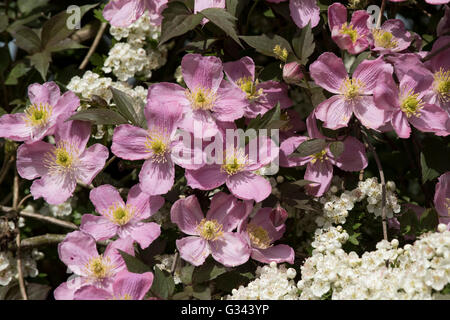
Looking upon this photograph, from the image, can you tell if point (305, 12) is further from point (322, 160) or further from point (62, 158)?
point (62, 158)

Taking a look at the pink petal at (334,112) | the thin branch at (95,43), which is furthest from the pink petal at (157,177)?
the thin branch at (95,43)

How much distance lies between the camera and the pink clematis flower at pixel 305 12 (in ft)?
4.34

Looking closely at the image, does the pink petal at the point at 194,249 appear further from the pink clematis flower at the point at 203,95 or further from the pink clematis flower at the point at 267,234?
the pink clematis flower at the point at 203,95

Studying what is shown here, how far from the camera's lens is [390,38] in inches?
52.2

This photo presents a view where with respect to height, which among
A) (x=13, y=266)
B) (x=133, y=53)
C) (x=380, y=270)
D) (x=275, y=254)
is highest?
(x=133, y=53)

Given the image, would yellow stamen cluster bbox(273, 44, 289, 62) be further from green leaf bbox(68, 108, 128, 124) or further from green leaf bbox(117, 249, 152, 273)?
green leaf bbox(117, 249, 152, 273)

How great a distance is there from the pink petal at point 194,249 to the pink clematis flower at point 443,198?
0.48m

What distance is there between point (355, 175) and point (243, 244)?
358mm

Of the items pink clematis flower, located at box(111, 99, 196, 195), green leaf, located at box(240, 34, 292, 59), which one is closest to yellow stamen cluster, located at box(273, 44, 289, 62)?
green leaf, located at box(240, 34, 292, 59)

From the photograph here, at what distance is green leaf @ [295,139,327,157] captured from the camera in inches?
49.2

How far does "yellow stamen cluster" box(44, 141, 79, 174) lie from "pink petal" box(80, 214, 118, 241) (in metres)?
0.11

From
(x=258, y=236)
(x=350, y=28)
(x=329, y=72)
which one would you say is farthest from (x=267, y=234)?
(x=350, y=28)

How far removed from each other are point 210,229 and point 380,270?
1.08ft

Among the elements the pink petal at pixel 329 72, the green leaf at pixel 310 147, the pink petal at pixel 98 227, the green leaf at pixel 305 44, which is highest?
the green leaf at pixel 305 44
